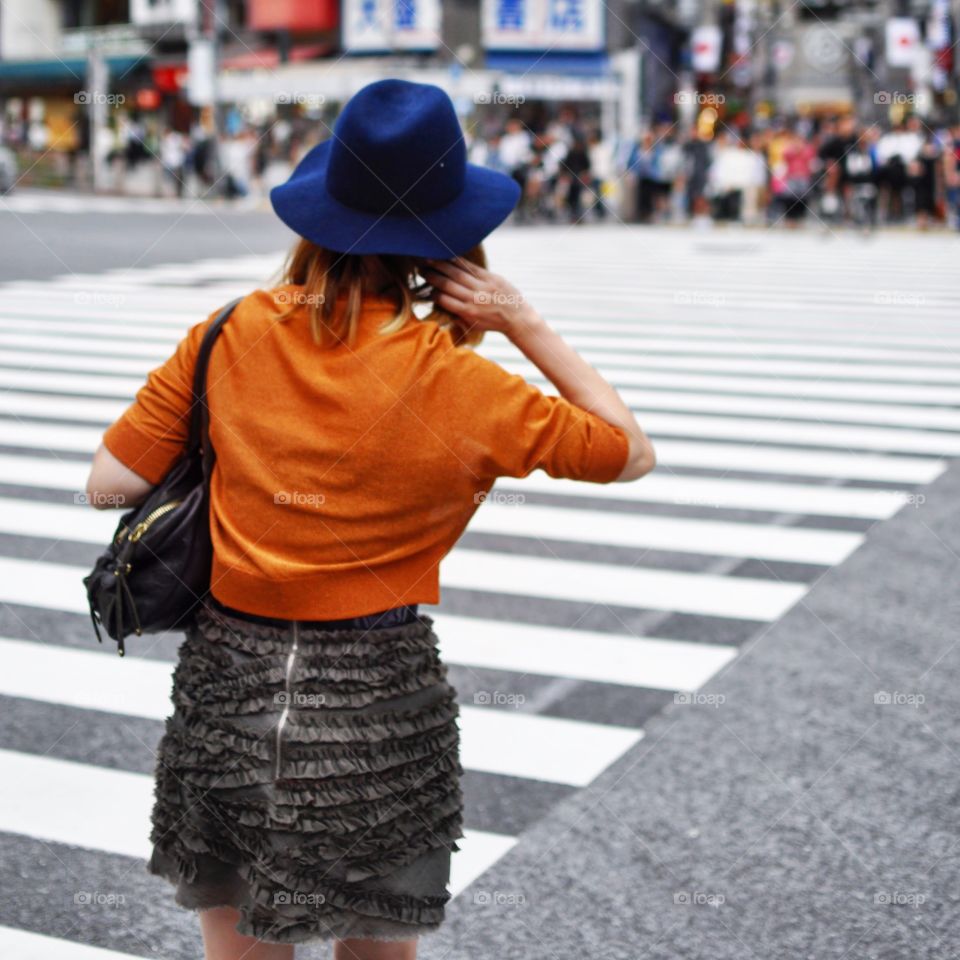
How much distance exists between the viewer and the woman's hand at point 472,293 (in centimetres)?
212

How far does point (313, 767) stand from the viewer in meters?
2.06

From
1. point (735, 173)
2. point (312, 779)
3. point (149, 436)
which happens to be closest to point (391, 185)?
point (149, 436)

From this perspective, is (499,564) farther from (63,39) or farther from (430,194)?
(63,39)

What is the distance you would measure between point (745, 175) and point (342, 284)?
2674cm

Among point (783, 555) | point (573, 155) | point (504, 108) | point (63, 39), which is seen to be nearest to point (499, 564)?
point (783, 555)

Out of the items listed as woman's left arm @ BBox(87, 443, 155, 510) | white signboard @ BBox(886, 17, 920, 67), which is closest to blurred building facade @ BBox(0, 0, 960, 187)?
white signboard @ BBox(886, 17, 920, 67)

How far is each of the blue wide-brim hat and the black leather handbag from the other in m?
0.21

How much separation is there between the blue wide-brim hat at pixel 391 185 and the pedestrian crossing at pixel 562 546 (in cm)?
176

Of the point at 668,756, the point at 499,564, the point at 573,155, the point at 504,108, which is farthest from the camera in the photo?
the point at 504,108

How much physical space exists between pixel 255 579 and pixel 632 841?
188 centimetres

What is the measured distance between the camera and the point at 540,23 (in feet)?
132

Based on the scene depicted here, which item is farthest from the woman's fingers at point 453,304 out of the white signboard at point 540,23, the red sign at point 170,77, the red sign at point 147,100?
the red sign at point 170,77

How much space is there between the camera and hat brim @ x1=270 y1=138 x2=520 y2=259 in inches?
80.5

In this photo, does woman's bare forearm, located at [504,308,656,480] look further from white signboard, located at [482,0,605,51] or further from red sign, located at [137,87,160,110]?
red sign, located at [137,87,160,110]
